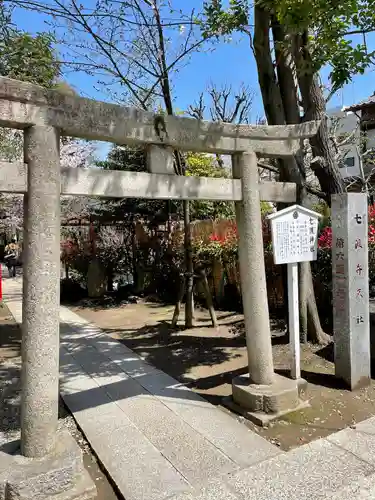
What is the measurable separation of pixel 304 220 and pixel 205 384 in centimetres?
257

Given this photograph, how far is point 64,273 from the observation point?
583 inches

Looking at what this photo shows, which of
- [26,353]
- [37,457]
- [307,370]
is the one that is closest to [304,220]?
[307,370]

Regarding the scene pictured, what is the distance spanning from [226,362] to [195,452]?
2.63 m

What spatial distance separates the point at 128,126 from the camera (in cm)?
353

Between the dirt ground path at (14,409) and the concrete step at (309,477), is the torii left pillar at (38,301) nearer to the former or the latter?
the dirt ground path at (14,409)

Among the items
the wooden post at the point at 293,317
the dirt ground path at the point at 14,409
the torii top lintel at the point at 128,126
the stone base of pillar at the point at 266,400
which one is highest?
the torii top lintel at the point at 128,126

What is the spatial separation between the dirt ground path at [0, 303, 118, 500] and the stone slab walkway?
0.09m

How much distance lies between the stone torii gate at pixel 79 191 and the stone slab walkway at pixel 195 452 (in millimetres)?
579

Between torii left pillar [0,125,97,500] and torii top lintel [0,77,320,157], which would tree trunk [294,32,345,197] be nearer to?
torii top lintel [0,77,320,157]

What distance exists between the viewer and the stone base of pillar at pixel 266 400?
404cm

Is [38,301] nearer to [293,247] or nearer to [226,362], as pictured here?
[293,247]

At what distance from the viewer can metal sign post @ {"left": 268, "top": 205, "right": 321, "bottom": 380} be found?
4.62 m

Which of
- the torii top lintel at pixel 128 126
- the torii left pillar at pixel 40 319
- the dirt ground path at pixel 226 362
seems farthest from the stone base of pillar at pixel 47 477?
the torii top lintel at pixel 128 126

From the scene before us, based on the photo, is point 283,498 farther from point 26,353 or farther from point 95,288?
point 95,288
